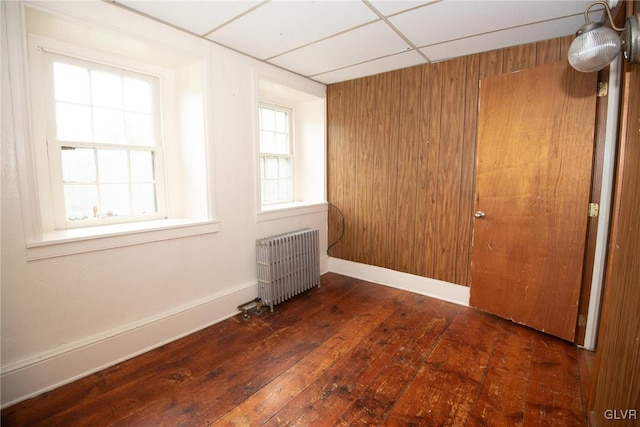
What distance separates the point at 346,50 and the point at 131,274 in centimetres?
251

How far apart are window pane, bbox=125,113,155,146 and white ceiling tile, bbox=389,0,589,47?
2094 millimetres

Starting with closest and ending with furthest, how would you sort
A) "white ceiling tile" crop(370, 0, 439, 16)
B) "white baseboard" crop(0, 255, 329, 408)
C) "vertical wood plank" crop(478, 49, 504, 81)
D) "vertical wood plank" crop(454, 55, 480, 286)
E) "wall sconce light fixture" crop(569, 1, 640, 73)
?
"wall sconce light fixture" crop(569, 1, 640, 73)
"white baseboard" crop(0, 255, 329, 408)
"white ceiling tile" crop(370, 0, 439, 16)
"vertical wood plank" crop(478, 49, 504, 81)
"vertical wood plank" crop(454, 55, 480, 286)

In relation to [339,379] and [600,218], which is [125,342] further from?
[600,218]

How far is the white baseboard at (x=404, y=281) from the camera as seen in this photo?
305 cm

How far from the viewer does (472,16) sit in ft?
6.77

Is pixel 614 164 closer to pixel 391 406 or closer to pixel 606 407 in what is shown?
pixel 606 407

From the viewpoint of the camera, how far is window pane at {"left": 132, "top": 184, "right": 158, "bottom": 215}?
2.50 meters

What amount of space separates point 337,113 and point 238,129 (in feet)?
4.76

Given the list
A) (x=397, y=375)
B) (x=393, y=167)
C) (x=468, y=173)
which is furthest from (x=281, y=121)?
(x=397, y=375)

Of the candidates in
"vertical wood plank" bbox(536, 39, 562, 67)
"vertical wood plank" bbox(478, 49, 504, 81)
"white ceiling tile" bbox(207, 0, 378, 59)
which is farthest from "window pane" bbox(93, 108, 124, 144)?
"vertical wood plank" bbox(536, 39, 562, 67)

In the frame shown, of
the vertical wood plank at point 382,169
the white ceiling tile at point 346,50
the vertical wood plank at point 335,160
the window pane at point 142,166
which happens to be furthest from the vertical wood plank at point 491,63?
the window pane at point 142,166

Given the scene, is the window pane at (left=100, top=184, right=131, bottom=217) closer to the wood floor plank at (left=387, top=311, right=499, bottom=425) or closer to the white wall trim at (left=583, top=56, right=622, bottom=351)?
the wood floor plank at (left=387, top=311, right=499, bottom=425)

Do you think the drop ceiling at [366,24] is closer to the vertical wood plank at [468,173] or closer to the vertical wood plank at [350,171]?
the vertical wood plank at [468,173]

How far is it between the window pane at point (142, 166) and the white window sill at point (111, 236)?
1.25 ft
